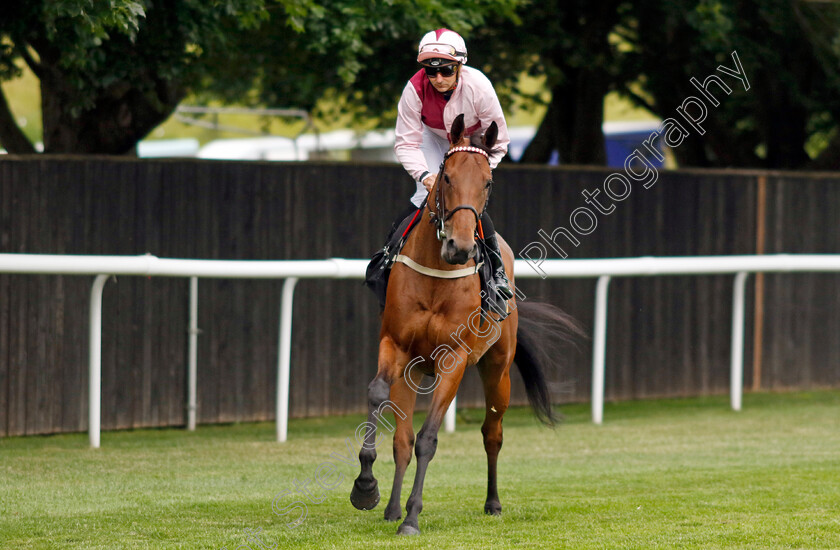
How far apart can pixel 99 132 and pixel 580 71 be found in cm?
607

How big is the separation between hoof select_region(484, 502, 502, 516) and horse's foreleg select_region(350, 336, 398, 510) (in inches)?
26.6

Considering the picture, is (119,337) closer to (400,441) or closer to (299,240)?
(299,240)

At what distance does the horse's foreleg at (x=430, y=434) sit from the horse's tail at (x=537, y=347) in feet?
4.55

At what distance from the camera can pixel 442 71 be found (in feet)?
19.0

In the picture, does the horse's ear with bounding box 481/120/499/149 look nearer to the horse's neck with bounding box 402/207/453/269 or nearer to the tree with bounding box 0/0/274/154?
the horse's neck with bounding box 402/207/453/269

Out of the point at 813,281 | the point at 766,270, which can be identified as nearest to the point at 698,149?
the point at 813,281

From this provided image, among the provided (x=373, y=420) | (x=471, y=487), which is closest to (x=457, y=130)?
(x=373, y=420)

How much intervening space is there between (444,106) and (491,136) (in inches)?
24.4

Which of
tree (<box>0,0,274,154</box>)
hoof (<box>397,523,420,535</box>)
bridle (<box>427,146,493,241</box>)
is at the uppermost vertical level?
tree (<box>0,0,274,154</box>)

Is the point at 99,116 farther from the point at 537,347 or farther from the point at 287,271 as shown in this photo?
the point at 537,347

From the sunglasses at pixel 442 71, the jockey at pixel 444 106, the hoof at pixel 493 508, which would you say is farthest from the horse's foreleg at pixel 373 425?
the sunglasses at pixel 442 71

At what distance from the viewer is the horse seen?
528 centimetres

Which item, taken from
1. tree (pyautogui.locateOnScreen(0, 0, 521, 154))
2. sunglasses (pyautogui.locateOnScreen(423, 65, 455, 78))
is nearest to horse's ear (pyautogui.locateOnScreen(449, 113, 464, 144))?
sunglasses (pyautogui.locateOnScreen(423, 65, 455, 78))

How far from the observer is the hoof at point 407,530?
5218mm
